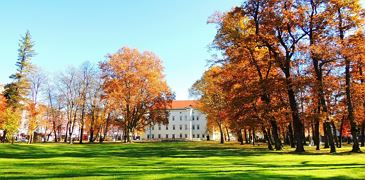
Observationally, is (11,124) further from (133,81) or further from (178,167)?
(178,167)

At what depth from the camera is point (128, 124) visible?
217ft

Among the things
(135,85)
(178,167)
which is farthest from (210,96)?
(178,167)

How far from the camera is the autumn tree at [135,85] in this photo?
6272 cm

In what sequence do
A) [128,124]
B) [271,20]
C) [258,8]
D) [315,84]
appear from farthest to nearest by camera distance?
[128,124]
[258,8]
[271,20]
[315,84]

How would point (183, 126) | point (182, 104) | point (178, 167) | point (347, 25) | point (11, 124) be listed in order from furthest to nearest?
1. point (182, 104)
2. point (183, 126)
3. point (11, 124)
4. point (347, 25)
5. point (178, 167)

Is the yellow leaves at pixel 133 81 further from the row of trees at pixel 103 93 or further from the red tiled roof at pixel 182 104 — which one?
the red tiled roof at pixel 182 104

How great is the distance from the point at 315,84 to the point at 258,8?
9.10 meters

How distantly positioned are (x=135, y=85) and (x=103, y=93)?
322 inches

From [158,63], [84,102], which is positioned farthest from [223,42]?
[84,102]

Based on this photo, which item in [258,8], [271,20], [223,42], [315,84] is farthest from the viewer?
[223,42]

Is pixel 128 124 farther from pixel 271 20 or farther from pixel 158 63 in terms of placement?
pixel 271 20

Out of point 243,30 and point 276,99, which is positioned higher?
point 243,30

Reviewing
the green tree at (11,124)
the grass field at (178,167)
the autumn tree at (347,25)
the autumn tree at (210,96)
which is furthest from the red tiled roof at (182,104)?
the grass field at (178,167)

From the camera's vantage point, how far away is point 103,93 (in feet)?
222
